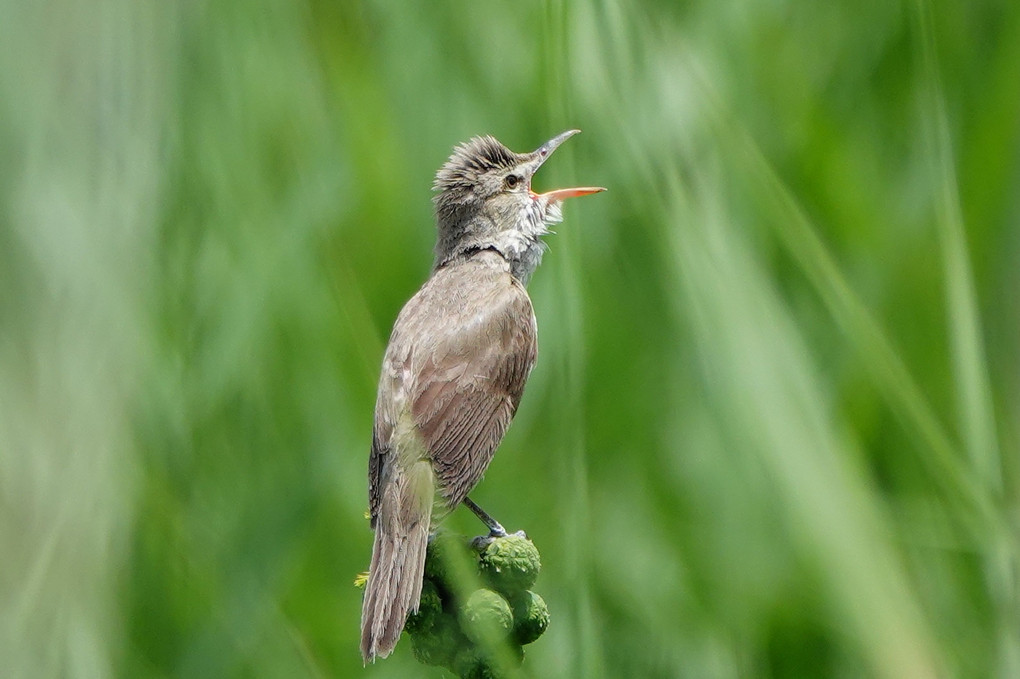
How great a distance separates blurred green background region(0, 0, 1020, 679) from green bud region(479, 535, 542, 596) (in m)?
0.13

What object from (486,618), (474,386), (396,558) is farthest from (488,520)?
(486,618)

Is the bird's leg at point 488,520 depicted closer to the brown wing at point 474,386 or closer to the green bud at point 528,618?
the brown wing at point 474,386

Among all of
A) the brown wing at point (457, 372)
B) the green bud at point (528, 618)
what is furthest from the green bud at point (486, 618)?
the brown wing at point (457, 372)

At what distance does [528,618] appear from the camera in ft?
4.51

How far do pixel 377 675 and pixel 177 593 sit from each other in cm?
61

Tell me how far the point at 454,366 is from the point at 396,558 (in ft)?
2.61

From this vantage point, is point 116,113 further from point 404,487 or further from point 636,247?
point 636,247

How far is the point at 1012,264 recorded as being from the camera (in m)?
1.31

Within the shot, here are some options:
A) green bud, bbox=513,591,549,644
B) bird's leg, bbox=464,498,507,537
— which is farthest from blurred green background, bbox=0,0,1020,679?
bird's leg, bbox=464,498,507,537

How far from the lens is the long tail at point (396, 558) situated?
1407 millimetres

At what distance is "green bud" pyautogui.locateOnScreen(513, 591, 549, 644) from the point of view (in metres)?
1.36

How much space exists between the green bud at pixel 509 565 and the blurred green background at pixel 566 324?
0.13 m

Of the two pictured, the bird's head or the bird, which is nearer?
the bird

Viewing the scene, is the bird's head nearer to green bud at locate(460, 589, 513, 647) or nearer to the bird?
the bird
